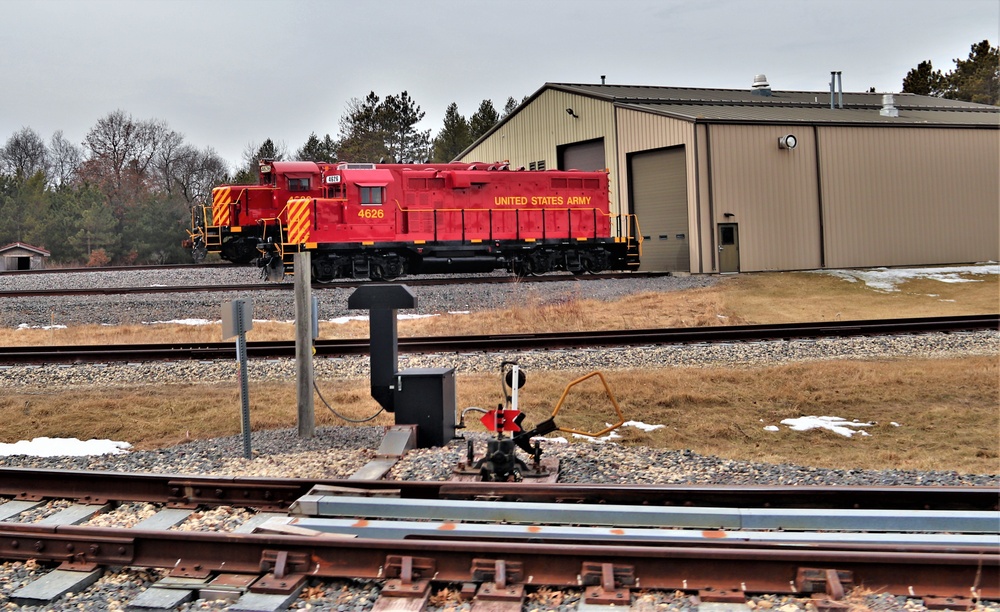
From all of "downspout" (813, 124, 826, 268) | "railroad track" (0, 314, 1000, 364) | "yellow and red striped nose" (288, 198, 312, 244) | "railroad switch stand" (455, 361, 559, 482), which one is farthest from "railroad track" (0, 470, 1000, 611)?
"downspout" (813, 124, 826, 268)

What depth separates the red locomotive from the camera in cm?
2106

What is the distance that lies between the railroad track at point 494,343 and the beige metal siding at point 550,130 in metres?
16.1

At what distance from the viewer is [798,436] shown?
27.0 ft

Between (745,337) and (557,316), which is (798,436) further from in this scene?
(557,316)

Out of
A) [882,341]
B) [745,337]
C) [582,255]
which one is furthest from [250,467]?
[582,255]

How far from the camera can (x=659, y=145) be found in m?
26.3

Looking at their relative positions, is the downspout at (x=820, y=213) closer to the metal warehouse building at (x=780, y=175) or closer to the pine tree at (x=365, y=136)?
the metal warehouse building at (x=780, y=175)

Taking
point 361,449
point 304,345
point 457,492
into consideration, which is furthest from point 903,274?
point 457,492

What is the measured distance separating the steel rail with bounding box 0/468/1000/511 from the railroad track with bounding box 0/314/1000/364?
565 centimetres

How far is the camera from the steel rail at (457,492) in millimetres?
5363

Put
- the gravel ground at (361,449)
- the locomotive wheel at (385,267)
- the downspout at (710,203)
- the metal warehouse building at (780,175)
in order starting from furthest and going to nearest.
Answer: the metal warehouse building at (780,175), the downspout at (710,203), the locomotive wheel at (385,267), the gravel ground at (361,449)

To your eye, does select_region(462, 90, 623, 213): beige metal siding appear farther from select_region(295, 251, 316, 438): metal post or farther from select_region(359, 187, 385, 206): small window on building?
select_region(295, 251, 316, 438): metal post

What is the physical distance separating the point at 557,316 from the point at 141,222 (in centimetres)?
4179

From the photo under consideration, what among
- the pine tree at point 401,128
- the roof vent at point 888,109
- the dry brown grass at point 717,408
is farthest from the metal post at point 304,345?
the pine tree at point 401,128
